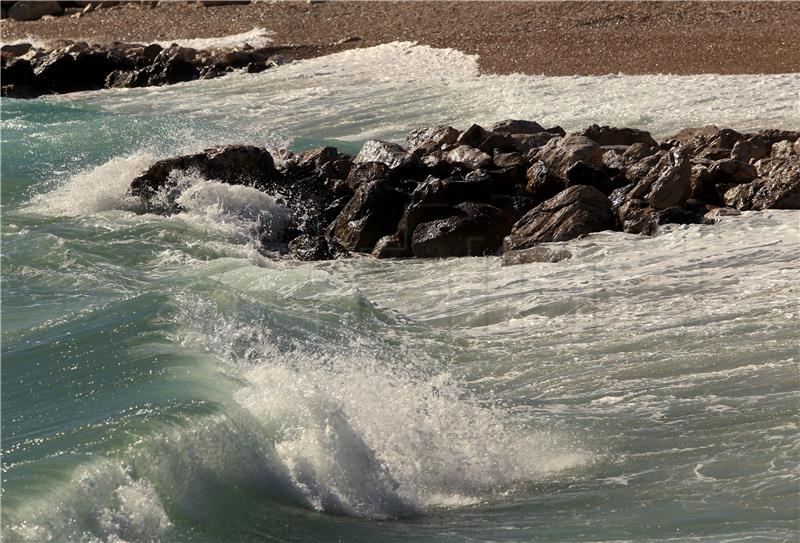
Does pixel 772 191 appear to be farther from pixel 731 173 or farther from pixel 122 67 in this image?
pixel 122 67

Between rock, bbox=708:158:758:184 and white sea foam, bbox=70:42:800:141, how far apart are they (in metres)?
3.12

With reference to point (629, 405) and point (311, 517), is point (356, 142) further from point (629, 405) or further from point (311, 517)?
point (311, 517)

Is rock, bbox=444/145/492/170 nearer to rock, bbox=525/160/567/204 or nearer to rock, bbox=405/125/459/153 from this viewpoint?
rock, bbox=405/125/459/153

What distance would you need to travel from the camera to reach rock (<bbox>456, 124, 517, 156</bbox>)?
14.4m

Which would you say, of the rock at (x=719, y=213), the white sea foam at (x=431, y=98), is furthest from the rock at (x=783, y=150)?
the white sea foam at (x=431, y=98)

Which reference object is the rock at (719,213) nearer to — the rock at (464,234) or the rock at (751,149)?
the rock at (751,149)

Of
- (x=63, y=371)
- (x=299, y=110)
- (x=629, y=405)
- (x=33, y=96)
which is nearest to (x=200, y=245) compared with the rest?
(x=63, y=371)

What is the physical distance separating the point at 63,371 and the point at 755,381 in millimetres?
4424

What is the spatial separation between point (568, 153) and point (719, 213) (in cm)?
204

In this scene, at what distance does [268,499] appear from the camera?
6176 millimetres

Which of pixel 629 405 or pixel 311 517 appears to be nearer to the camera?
pixel 311 517

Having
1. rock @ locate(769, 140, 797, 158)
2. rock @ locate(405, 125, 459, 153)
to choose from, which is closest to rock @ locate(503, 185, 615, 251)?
rock @ locate(769, 140, 797, 158)

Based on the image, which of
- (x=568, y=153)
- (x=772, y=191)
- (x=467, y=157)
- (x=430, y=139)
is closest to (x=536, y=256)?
(x=568, y=153)

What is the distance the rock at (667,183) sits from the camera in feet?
40.0
